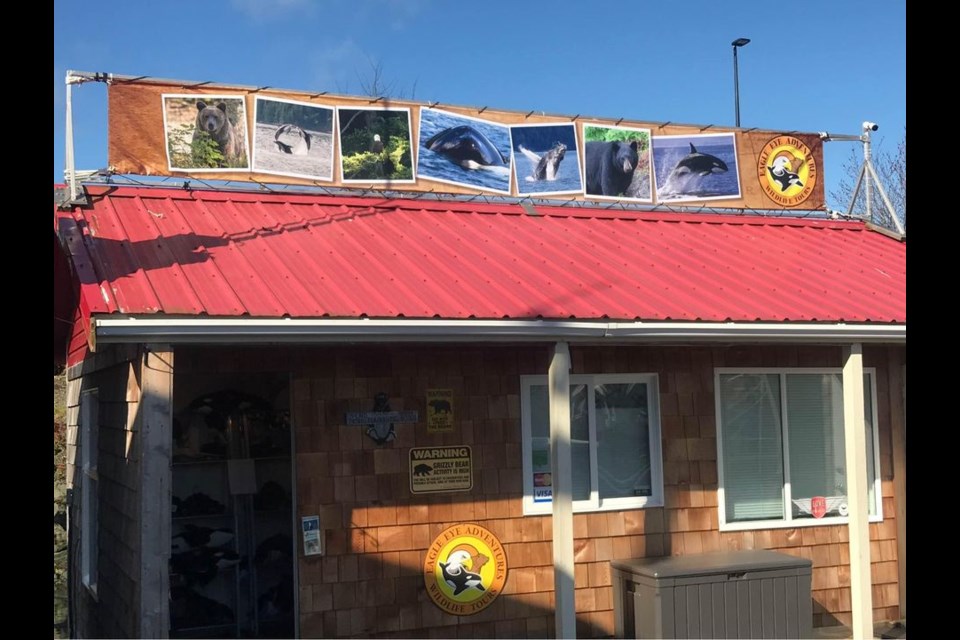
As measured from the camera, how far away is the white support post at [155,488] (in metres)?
6.35

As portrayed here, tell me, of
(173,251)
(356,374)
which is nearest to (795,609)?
(356,374)

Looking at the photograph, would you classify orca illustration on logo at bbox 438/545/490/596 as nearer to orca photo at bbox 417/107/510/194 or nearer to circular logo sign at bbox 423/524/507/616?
circular logo sign at bbox 423/524/507/616

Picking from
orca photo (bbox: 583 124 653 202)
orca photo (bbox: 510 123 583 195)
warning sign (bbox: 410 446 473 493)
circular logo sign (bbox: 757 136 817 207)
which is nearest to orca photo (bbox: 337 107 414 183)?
orca photo (bbox: 510 123 583 195)

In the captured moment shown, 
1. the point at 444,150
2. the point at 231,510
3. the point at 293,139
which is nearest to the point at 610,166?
the point at 444,150

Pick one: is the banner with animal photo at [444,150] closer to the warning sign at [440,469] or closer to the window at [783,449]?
the window at [783,449]

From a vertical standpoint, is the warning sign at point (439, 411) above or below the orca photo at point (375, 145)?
below

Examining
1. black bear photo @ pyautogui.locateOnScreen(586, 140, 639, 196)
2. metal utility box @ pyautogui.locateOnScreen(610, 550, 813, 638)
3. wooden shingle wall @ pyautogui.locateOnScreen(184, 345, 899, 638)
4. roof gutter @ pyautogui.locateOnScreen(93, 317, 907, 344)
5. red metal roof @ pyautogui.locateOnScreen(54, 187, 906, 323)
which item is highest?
black bear photo @ pyautogui.locateOnScreen(586, 140, 639, 196)

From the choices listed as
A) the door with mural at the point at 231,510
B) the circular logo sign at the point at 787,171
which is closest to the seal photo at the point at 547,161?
the circular logo sign at the point at 787,171

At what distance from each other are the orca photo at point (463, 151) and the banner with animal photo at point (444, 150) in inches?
0.4

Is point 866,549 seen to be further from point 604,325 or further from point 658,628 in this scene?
point 604,325

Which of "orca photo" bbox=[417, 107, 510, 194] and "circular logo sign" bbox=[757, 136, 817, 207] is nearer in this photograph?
"orca photo" bbox=[417, 107, 510, 194]

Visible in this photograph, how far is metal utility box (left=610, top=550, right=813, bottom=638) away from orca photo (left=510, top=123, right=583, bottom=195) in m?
3.84

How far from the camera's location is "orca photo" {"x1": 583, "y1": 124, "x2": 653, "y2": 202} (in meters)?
10.8

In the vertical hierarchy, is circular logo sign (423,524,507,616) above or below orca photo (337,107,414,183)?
below
